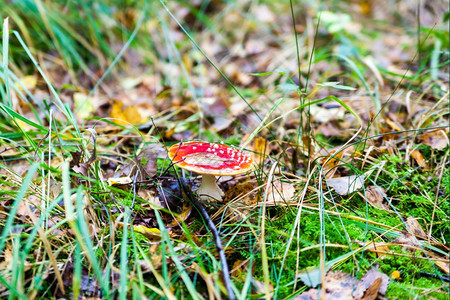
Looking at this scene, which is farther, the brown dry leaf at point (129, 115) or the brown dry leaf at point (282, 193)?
the brown dry leaf at point (129, 115)

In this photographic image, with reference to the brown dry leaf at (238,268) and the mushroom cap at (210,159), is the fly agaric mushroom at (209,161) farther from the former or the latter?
the brown dry leaf at (238,268)

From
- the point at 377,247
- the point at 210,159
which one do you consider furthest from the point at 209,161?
the point at 377,247

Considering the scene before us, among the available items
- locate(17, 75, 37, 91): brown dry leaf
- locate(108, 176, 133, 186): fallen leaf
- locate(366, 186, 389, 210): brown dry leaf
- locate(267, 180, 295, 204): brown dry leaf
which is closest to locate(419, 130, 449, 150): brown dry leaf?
locate(366, 186, 389, 210): brown dry leaf

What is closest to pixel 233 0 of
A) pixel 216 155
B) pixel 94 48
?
pixel 94 48

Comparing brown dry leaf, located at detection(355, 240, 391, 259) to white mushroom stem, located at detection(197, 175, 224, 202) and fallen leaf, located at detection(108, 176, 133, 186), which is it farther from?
fallen leaf, located at detection(108, 176, 133, 186)

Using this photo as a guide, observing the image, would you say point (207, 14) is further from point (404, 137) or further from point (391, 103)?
point (404, 137)

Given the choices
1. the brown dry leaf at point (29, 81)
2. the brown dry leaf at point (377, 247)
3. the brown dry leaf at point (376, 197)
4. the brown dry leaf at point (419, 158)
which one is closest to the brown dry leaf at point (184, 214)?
the brown dry leaf at point (377, 247)

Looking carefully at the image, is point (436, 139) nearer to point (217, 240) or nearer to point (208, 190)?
point (208, 190)

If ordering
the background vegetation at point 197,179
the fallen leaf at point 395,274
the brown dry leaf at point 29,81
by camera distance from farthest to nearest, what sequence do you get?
the brown dry leaf at point 29,81
the fallen leaf at point 395,274
the background vegetation at point 197,179
